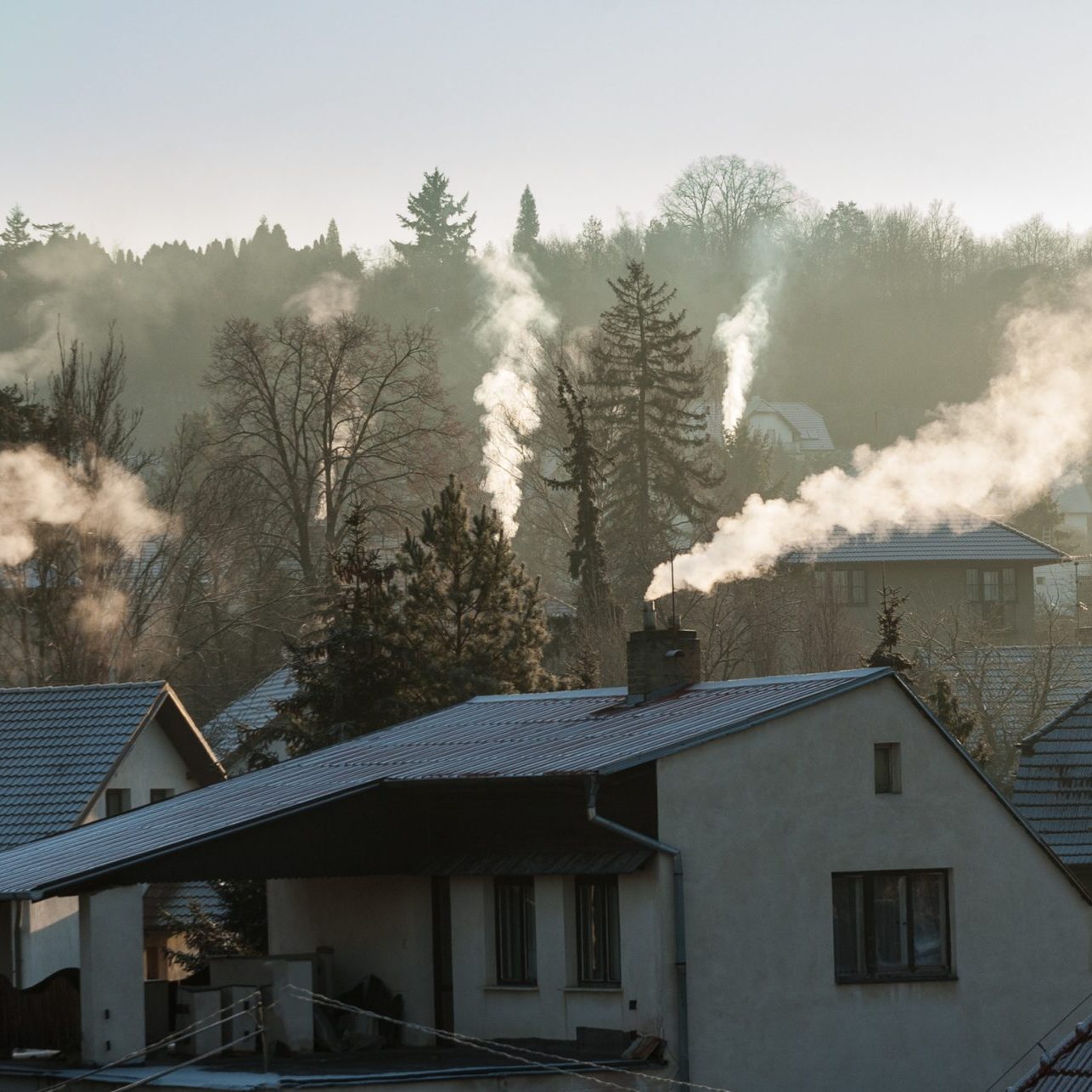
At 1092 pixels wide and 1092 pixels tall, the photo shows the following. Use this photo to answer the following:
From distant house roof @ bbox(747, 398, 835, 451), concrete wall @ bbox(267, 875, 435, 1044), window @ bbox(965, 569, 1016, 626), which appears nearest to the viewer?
concrete wall @ bbox(267, 875, 435, 1044)

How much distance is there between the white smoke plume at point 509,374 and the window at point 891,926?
39181mm

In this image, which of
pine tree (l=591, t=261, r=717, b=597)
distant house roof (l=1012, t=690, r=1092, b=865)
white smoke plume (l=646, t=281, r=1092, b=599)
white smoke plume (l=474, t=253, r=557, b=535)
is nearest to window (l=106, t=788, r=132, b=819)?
white smoke plume (l=646, t=281, r=1092, b=599)

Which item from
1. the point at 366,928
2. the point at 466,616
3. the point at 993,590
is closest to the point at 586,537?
the point at 466,616

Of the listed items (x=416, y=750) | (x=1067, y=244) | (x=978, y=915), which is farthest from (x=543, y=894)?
(x=1067, y=244)

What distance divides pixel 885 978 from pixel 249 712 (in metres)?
29.2

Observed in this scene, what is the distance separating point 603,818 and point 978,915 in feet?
16.0

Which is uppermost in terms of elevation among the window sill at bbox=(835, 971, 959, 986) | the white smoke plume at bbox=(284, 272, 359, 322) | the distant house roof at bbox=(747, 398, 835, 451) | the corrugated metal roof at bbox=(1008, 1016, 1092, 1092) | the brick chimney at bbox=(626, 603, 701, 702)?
the white smoke plume at bbox=(284, 272, 359, 322)

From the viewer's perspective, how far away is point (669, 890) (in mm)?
19969

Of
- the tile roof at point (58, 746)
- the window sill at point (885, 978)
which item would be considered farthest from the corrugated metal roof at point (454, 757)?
the tile roof at point (58, 746)

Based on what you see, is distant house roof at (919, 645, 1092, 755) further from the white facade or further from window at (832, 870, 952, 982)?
window at (832, 870, 952, 982)

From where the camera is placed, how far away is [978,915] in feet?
72.7

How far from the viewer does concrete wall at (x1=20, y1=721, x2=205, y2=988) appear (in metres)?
30.4

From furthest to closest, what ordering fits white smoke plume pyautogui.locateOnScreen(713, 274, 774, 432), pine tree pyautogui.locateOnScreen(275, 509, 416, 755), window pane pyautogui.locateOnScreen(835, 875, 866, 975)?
white smoke plume pyautogui.locateOnScreen(713, 274, 774, 432), pine tree pyautogui.locateOnScreen(275, 509, 416, 755), window pane pyautogui.locateOnScreen(835, 875, 866, 975)

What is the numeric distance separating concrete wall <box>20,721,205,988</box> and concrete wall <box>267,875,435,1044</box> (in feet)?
14.5
